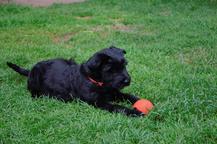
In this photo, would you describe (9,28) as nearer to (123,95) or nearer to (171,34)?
(171,34)

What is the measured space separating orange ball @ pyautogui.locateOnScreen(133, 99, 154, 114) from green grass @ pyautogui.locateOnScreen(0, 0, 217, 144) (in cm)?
13

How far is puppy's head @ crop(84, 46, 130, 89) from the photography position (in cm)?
553

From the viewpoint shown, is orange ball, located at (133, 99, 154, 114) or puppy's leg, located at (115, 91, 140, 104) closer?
orange ball, located at (133, 99, 154, 114)

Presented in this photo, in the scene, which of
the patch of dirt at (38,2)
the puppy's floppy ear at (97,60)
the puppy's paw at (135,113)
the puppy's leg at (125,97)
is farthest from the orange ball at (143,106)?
the patch of dirt at (38,2)

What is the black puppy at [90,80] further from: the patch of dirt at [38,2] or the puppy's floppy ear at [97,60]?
the patch of dirt at [38,2]

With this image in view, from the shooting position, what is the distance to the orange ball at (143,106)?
18.1 feet

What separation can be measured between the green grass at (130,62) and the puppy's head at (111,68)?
0.42 metres

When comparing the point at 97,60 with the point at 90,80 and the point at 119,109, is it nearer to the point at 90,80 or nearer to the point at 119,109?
the point at 90,80

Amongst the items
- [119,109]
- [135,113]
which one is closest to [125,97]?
[119,109]

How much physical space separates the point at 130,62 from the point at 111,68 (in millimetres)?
2568

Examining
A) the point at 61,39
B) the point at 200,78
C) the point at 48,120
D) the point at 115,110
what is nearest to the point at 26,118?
the point at 48,120

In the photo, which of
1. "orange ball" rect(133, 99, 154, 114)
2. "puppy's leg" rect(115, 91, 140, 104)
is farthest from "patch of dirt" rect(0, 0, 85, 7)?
"orange ball" rect(133, 99, 154, 114)

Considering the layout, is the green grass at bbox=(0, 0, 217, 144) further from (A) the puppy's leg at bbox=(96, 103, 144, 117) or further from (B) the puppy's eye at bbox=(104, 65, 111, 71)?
(B) the puppy's eye at bbox=(104, 65, 111, 71)

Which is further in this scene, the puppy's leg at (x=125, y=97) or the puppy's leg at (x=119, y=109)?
the puppy's leg at (x=125, y=97)
